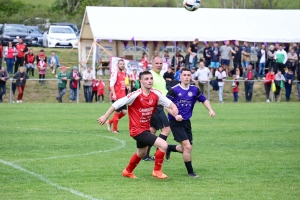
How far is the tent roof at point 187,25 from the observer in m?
35.2

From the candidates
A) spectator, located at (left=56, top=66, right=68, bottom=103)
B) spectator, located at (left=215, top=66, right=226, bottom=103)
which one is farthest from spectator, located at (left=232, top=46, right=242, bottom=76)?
spectator, located at (left=56, top=66, right=68, bottom=103)

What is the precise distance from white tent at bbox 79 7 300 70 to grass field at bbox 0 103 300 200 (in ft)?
44.4

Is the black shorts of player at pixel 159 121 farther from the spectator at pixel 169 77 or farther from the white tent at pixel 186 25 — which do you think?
the white tent at pixel 186 25

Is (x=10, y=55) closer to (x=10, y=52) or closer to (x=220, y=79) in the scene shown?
(x=10, y=52)

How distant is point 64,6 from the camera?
2731 inches

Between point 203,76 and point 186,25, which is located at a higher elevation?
point 186,25

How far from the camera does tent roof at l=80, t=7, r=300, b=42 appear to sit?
3525 centimetres

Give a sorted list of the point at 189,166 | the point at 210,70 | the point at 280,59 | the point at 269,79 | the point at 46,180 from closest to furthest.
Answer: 1. the point at 46,180
2. the point at 189,166
3. the point at 269,79
4. the point at 280,59
5. the point at 210,70

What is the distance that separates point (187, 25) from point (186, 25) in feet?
0.18

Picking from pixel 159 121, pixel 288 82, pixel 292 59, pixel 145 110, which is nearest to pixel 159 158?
pixel 145 110

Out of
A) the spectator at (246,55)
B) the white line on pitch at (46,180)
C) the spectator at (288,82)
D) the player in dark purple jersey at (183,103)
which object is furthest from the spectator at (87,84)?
the player in dark purple jersey at (183,103)

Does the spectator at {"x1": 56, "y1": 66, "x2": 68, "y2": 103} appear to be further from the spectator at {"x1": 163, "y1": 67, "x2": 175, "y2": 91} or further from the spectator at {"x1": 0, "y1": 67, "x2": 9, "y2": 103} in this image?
the spectator at {"x1": 163, "y1": 67, "x2": 175, "y2": 91}

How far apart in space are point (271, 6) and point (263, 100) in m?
28.8

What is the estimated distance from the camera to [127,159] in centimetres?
1286
